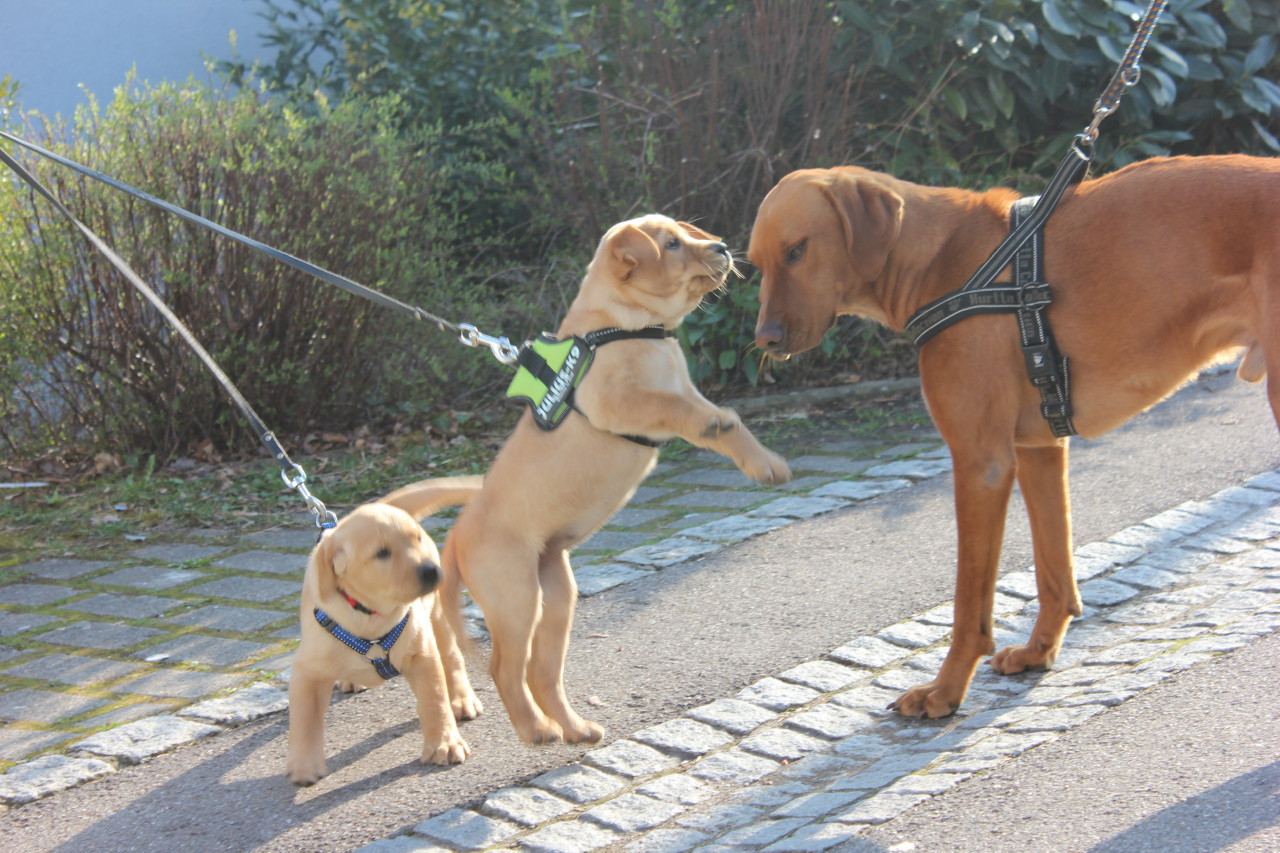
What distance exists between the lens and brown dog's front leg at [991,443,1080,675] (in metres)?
4.16

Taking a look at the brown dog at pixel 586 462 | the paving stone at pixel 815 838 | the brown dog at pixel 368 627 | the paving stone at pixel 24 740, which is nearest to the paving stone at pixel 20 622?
the paving stone at pixel 24 740

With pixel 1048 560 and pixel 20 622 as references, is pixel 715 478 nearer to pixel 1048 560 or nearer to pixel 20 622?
pixel 1048 560

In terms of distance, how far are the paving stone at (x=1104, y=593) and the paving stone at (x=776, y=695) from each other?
4.45ft

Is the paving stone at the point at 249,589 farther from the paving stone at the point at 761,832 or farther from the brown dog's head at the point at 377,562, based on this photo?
the paving stone at the point at 761,832

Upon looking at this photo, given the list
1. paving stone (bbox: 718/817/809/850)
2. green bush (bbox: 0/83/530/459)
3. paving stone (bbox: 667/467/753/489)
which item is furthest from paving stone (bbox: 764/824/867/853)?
green bush (bbox: 0/83/530/459)

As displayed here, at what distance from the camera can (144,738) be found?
3.90m

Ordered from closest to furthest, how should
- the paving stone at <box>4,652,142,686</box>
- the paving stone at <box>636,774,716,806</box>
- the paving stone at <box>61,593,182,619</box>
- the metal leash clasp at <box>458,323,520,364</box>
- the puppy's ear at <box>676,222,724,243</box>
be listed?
1. the paving stone at <box>636,774,716,806</box>
2. the puppy's ear at <box>676,222,724,243</box>
3. the metal leash clasp at <box>458,323,520,364</box>
4. the paving stone at <box>4,652,142,686</box>
5. the paving stone at <box>61,593,182,619</box>

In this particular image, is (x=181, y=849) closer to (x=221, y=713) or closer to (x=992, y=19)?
(x=221, y=713)

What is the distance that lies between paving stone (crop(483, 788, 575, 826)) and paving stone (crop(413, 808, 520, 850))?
4cm

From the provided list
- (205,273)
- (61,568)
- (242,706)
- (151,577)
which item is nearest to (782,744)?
(242,706)

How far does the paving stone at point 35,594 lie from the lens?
543 centimetres

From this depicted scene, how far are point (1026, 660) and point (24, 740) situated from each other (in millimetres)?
3471

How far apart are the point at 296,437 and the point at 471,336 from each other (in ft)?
13.4

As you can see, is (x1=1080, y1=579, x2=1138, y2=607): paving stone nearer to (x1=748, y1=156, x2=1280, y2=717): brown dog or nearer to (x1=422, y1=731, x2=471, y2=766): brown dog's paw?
(x1=748, y1=156, x2=1280, y2=717): brown dog
